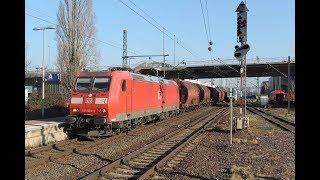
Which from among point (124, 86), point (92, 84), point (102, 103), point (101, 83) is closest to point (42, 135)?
point (102, 103)

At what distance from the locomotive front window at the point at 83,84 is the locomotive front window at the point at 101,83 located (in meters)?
0.28

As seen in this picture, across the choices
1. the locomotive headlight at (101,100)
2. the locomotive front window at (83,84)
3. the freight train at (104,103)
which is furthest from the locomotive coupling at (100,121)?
the locomotive front window at (83,84)

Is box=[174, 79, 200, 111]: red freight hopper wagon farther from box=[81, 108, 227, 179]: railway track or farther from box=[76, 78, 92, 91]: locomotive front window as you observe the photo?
box=[81, 108, 227, 179]: railway track

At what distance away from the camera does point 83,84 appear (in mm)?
18359

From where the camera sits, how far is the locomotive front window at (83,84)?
18.2 meters

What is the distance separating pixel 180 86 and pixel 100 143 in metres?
25.0

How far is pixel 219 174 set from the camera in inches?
386

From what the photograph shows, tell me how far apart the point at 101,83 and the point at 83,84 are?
92cm

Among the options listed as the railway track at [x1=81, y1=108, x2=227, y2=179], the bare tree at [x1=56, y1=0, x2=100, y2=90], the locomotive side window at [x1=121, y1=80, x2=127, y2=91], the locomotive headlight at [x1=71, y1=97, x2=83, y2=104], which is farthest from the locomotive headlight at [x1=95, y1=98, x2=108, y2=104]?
the bare tree at [x1=56, y1=0, x2=100, y2=90]

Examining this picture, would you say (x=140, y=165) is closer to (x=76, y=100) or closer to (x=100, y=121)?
(x=100, y=121)

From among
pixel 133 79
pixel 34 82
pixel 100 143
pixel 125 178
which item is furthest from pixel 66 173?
pixel 34 82

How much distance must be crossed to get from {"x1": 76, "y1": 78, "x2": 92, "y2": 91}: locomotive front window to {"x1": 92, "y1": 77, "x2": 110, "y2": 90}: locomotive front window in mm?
278

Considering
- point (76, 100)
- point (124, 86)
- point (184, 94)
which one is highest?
point (124, 86)
